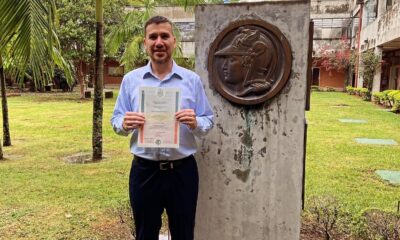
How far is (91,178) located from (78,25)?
15.2 m

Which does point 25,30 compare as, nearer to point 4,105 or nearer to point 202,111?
point 202,111

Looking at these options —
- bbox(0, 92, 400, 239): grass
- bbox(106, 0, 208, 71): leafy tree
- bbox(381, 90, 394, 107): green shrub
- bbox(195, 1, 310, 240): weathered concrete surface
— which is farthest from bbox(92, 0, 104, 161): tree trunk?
bbox(381, 90, 394, 107): green shrub

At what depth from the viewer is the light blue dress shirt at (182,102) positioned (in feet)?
7.74

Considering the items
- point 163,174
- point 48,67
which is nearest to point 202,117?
point 163,174

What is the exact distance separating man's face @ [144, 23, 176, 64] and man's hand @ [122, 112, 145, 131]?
36 centimetres

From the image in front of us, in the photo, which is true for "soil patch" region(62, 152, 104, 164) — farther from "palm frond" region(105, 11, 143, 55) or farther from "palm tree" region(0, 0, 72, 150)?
"palm frond" region(105, 11, 143, 55)

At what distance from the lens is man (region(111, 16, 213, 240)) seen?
2.33 m

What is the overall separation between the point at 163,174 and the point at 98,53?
16.5 ft

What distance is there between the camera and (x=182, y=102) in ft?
7.76

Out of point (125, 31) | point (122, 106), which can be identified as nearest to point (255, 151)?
point (122, 106)

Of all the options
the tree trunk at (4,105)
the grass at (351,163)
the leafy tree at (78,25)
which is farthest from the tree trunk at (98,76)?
the leafy tree at (78,25)

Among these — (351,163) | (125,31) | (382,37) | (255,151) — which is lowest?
(351,163)

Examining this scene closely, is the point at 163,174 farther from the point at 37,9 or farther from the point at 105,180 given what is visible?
the point at 105,180

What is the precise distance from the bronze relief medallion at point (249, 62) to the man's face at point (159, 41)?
0.65m
